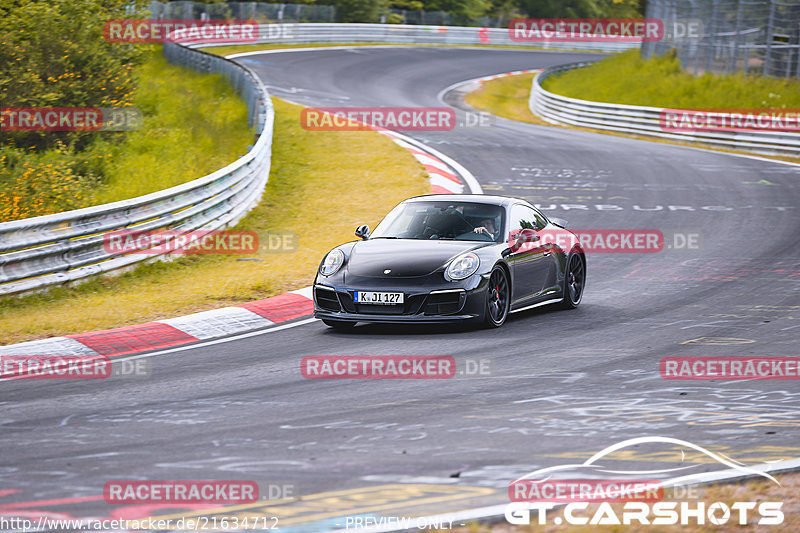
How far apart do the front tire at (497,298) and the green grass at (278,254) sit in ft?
9.42

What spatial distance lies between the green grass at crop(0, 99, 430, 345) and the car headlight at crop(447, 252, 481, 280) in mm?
2698

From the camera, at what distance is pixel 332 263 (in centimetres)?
1058

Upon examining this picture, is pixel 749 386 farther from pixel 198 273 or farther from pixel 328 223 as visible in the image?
pixel 328 223

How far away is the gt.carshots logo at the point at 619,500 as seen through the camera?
195 inches

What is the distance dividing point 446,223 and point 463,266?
1166 mm

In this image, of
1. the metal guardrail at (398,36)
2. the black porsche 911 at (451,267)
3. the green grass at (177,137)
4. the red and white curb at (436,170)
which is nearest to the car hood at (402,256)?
the black porsche 911 at (451,267)

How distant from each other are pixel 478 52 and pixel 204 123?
106ft

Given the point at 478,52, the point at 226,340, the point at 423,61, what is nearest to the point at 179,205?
the point at 226,340

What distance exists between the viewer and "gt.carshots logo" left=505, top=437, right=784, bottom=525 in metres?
4.95

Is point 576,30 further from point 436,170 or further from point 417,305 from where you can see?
point 417,305

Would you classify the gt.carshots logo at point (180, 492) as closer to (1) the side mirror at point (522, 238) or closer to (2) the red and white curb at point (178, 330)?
(2) the red and white curb at point (178, 330)

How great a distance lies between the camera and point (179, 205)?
46.8ft

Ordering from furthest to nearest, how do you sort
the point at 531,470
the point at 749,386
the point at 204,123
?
1. the point at 204,123
2. the point at 749,386
3. the point at 531,470

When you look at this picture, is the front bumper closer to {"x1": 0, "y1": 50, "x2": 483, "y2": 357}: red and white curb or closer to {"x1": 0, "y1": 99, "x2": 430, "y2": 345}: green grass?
{"x1": 0, "y1": 50, "x2": 483, "y2": 357}: red and white curb
